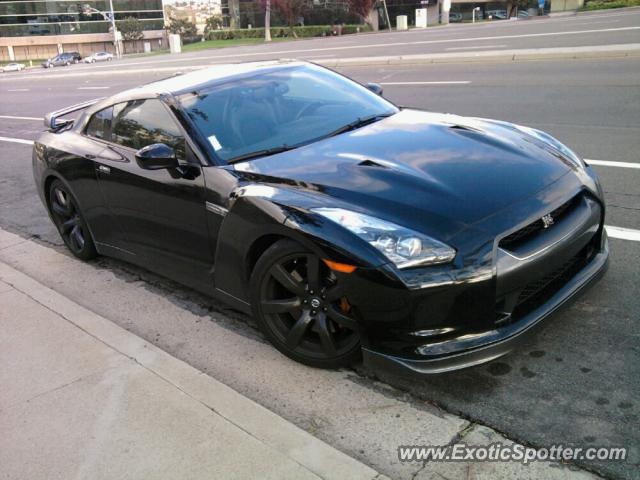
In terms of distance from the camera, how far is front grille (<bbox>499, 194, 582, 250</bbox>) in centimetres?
290

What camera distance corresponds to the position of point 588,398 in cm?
286

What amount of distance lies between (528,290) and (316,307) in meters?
1.05

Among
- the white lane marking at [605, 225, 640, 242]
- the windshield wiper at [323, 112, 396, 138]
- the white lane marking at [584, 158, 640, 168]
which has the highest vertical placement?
the windshield wiper at [323, 112, 396, 138]

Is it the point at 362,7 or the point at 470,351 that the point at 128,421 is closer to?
the point at 470,351

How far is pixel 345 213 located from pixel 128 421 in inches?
56.8

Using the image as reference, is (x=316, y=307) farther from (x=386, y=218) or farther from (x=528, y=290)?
(x=528, y=290)

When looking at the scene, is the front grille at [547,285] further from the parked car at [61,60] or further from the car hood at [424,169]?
the parked car at [61,60]

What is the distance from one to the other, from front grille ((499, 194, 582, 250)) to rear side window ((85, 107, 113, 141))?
10.6 ft

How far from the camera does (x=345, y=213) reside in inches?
118

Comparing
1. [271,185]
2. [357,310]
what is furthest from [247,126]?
[357,310]

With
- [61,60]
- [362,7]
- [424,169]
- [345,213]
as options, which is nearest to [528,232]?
[424,169]

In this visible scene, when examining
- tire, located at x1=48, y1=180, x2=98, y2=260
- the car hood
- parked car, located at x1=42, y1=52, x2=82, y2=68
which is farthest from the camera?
parked car, located at x1=42, y1=52, x2=82, y2=68

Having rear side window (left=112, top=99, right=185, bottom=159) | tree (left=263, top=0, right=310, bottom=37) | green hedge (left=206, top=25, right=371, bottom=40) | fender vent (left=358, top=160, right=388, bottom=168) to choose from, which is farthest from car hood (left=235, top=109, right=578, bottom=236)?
tree (left=263, top=0, right=310, bottom=37)

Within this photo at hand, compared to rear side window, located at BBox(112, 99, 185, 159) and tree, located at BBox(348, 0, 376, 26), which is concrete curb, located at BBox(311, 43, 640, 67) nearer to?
rear side window, located at BBox(112, 99, 185, 159)
